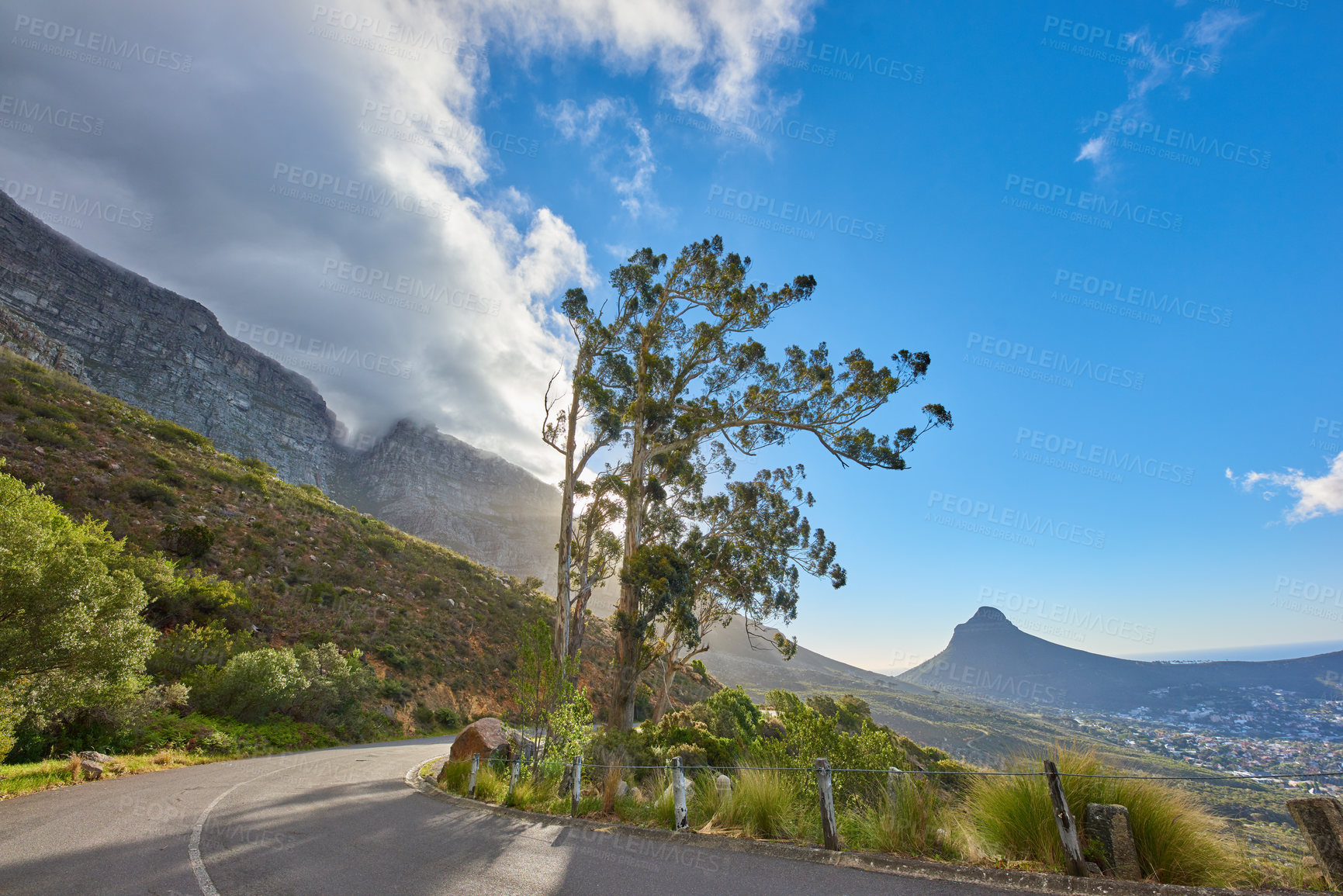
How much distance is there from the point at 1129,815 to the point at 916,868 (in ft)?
5.96

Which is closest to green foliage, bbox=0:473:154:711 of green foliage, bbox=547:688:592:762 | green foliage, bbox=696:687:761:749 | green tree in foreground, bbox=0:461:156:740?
green tree in foreground, bbox=0:461:156:740

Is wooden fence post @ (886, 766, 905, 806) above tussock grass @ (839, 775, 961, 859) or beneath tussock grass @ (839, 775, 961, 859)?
above

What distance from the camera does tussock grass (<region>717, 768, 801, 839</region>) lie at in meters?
5.87

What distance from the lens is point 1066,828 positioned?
13.8 feet

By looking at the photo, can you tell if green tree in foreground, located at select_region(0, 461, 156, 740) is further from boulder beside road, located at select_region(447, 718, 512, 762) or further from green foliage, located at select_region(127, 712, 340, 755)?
boulder beside road, located at select_region(447, 718, 512, 762)

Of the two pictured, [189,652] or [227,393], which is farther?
[227,393]

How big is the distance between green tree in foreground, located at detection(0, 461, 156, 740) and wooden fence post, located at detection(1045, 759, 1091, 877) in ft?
47.5

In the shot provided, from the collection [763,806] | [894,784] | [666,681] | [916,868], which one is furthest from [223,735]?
[916,868]

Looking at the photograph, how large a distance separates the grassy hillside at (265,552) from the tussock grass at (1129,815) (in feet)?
54.1

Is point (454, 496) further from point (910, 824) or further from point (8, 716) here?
point (910, 824)

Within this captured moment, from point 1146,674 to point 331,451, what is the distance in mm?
222951

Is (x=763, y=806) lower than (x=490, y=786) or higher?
higher

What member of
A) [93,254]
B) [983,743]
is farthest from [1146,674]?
[93,254]

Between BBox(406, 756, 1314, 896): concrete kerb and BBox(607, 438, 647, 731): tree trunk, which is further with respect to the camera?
BBox(607, 438, 647, 731): tree trunk
